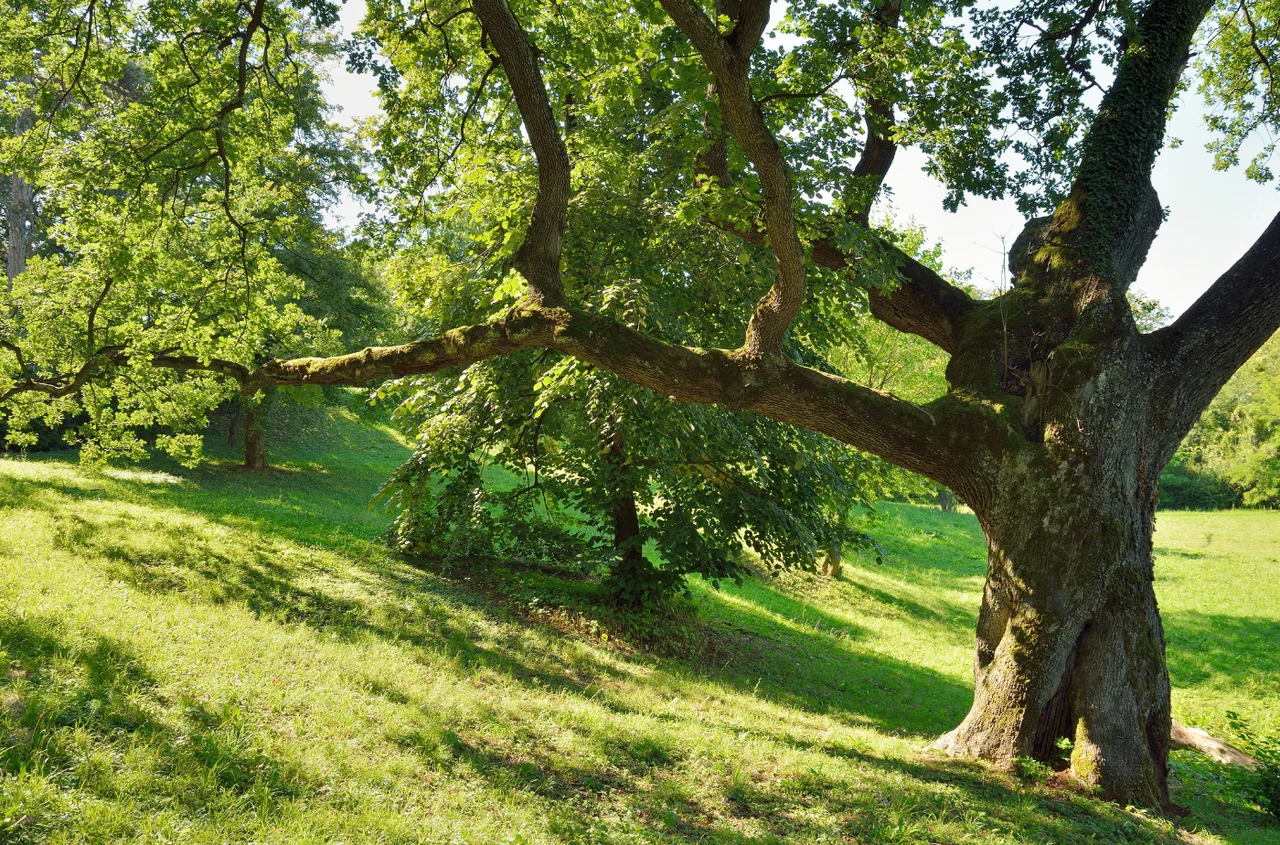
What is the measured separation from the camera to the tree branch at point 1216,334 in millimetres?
6955

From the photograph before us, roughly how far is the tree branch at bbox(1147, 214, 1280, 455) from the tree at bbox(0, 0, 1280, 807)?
22mm

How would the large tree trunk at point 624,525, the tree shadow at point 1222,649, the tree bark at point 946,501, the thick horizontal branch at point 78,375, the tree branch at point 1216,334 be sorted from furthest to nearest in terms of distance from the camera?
the tree bark at point 946,501, the tree shadow at point 1222,649, the large tree trunk at point 624,525, the thick horizontal branch at point 78,375, the tree branch at point 1216,334

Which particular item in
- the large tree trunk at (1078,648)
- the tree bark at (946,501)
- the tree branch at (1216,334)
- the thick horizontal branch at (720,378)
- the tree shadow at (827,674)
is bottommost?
the tree shadow at (827,674)

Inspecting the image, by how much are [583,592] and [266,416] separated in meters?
16.8

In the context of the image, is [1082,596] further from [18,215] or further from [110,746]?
[18,215]

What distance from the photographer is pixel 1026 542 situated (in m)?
6.81

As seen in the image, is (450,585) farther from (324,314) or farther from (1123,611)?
(324,314)

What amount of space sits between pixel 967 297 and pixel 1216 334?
2415mm

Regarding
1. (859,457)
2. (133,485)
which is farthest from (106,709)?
(133,485)

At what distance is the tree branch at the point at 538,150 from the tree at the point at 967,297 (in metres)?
0.02

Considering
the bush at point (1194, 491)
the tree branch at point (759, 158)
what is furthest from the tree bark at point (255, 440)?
the bush at point (1194, 491)

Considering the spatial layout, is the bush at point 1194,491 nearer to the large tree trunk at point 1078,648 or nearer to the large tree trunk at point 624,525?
the large tree trunk at point 624,525

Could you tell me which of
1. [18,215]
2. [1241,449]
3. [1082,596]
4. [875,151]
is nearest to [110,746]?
[1082,596]

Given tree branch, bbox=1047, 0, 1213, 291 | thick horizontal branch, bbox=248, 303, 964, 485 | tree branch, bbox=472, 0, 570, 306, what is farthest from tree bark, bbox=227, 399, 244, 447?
tree branch, bbox=1047, 0, 1213, 291
